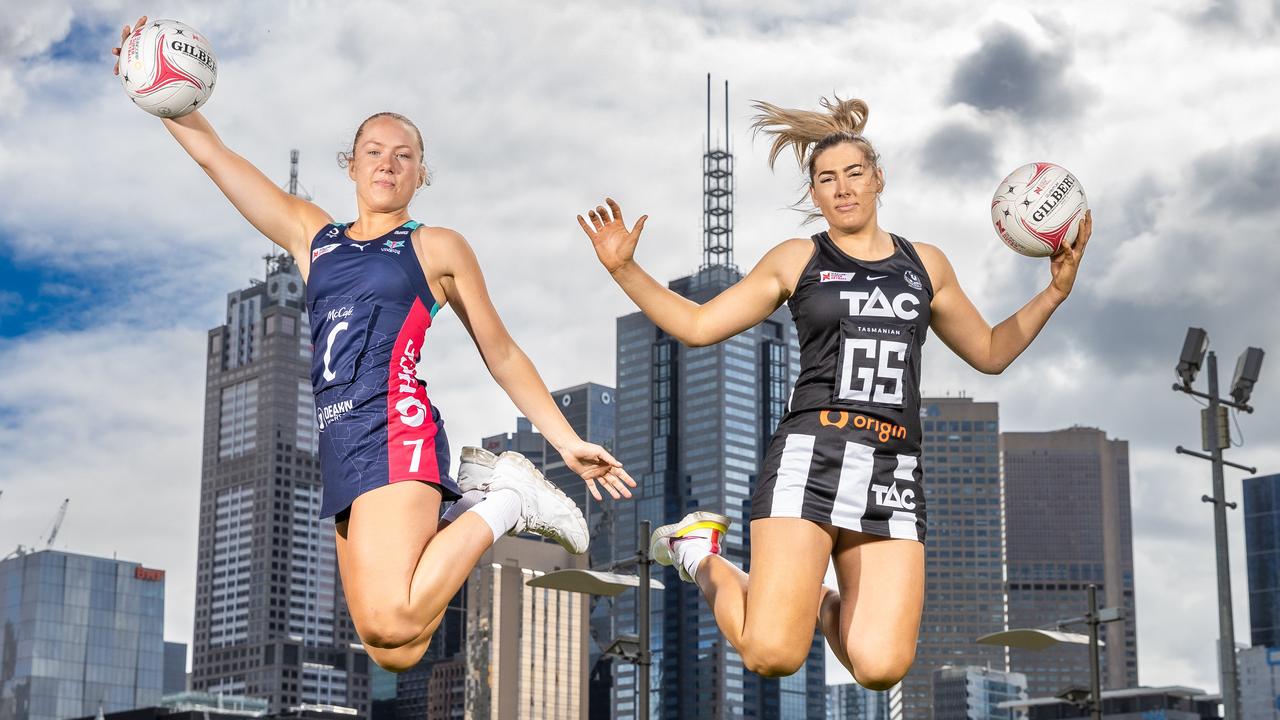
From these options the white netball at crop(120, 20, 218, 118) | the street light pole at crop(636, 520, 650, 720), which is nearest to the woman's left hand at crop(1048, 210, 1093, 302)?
the white netball at crop(120, 20, 218, 118)

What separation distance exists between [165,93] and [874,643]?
4.95 m

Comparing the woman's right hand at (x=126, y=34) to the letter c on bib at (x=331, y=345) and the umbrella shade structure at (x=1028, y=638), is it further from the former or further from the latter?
the umbrella shade structure at (x=1028, y=638)

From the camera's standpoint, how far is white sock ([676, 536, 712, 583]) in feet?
33.6

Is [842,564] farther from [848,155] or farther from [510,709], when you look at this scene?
[510,709]

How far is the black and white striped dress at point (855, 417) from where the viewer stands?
9.16 metres

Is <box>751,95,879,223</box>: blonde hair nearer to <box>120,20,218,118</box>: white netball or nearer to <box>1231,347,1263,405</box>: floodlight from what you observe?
<box>120,20,218,118</box>: white netball

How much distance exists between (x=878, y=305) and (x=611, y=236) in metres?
1.53

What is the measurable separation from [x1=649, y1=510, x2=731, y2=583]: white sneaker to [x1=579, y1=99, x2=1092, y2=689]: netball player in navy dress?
2.01ft

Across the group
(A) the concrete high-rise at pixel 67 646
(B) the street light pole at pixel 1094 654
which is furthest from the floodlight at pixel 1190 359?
(A) the concrete high-rise at pixel 67 646

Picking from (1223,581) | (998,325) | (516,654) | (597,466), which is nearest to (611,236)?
(597,466)

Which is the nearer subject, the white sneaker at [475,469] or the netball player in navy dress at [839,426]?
the netball player in navy dress at [839,426]

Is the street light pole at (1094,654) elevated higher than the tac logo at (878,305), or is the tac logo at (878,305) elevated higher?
the tac logo at (878,305)

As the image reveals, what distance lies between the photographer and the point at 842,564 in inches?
372

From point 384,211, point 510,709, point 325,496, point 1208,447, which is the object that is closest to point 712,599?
point 325,496
